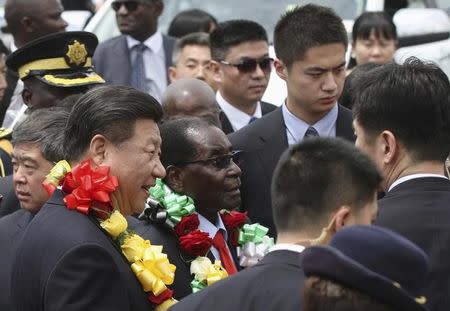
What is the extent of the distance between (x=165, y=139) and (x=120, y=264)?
63.5 inches

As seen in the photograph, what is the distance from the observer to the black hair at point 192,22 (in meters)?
11.9

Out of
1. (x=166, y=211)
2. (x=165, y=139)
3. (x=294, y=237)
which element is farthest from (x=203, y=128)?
(x=294, y=237)

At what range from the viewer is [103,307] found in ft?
15.8

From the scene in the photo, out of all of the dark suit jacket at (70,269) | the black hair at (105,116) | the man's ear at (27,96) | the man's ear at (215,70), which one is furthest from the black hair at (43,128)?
the man's ear at (215,70)

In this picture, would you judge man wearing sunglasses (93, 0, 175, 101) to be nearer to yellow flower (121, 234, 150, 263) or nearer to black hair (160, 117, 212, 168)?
black hair (160, 117, 212, 168)

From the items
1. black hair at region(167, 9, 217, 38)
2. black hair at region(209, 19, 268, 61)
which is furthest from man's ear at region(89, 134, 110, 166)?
black hair at region(167, 9, 217, 38)

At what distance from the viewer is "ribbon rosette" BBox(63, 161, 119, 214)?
16.4 feet

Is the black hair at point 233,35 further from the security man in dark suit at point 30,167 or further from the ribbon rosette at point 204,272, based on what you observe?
the ribbon rosette at point 204,272

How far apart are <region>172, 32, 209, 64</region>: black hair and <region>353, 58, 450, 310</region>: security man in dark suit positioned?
536cm

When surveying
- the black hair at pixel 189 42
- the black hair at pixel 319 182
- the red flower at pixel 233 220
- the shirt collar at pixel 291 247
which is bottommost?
the black hair at pixel 189 42

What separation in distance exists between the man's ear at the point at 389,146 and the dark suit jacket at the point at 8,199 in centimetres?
255

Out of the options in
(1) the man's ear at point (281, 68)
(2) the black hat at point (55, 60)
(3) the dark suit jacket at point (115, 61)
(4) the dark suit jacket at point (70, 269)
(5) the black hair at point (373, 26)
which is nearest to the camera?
(4) the dark suit jacket at point (70, 269)

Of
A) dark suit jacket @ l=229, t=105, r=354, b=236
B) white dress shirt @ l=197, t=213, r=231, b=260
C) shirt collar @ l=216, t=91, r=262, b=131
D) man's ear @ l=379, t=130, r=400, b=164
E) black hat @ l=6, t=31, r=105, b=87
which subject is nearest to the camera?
man's ear @ l=379, t=130, r=400, b=164

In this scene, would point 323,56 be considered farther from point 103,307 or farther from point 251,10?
point 251,10
